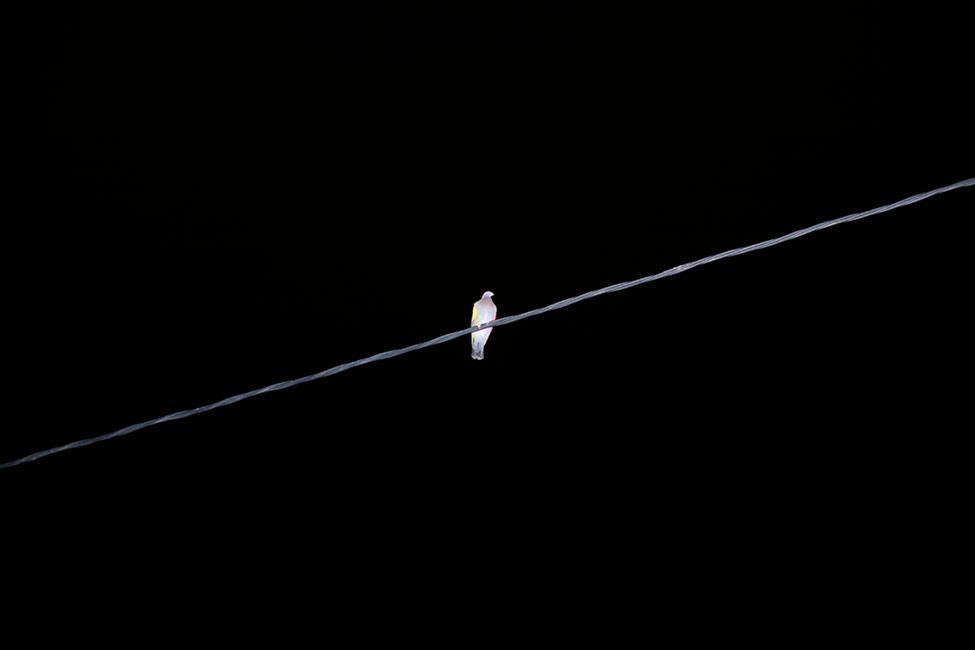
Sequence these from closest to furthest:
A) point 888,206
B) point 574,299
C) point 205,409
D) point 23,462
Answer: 1. point 888,206
2. point 574,299
3. point 205,409
4. point 23,462

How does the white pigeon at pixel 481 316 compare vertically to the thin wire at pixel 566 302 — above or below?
below

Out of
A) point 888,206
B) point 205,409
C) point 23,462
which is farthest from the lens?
point 23,462

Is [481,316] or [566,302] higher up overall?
[566,302]

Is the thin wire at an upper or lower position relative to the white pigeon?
upper

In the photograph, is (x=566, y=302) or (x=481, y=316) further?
(x=481, y=316)

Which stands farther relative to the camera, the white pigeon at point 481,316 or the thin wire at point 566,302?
the white pigeon at point 481,316

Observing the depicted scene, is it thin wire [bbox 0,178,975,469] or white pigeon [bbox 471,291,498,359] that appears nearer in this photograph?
thin wire [bbox 0,178,975,469]

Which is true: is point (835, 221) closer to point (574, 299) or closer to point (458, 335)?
point (574, 299)

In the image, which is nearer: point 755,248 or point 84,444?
point 755,248

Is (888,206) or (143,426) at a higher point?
(888,206)

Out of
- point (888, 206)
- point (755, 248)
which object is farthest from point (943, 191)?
point (755, 248)
